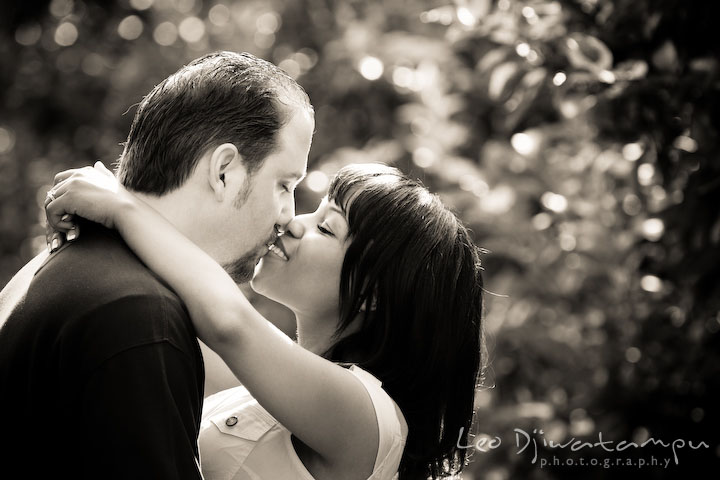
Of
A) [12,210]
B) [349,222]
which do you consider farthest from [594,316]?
[12,210]

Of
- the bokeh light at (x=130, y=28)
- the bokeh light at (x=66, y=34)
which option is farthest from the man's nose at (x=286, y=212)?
the bokeh light at (x=66, y=34)

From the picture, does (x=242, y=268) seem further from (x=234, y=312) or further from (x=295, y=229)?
(x=234, y=312)

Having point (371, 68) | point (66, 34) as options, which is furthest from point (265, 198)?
point (66, 34)

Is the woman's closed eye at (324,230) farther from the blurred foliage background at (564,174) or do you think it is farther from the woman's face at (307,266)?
the blurred foliage background at (564,174)

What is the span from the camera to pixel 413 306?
2971 millimetres

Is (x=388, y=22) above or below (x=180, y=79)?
below

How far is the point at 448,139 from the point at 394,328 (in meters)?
2.71

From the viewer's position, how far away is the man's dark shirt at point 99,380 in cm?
182

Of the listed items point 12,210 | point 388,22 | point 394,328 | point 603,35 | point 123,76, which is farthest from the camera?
point 12,210

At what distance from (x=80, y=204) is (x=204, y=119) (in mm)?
451

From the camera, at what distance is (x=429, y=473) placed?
3195mm

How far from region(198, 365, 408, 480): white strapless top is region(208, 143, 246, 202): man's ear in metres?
0.79

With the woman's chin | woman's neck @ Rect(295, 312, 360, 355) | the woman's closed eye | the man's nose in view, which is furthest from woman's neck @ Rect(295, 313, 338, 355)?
the man's nose

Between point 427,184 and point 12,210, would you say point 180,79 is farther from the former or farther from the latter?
point 12,210
